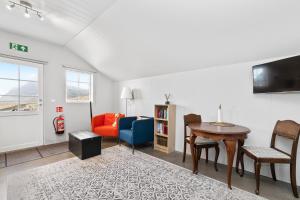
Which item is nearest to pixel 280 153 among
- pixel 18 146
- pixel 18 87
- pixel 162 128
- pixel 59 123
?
pixel 162 128

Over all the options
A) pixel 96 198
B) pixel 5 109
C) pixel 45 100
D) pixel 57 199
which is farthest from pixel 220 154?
pixel 5 109

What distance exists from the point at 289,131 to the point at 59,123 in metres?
4.39

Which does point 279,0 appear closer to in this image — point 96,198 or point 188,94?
point 188,94

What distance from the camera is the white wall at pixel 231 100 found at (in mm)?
1979

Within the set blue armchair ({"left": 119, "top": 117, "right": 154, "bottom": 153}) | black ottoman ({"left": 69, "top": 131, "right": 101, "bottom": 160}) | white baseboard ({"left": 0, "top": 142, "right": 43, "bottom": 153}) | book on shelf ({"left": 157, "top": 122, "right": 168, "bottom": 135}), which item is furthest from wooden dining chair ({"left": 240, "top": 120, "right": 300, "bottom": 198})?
white baseboard ({"left": 0, "top": 142, "right": 43, "bottom": 153})

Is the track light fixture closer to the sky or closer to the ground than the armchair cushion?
closer to the sky

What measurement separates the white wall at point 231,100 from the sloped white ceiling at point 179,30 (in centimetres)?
20

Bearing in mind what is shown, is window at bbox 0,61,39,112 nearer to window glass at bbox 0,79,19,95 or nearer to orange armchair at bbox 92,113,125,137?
window glass at bbox 0,79,19,95

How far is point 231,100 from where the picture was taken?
94.2 inches

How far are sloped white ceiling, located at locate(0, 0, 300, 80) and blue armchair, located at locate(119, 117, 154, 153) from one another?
1267 millimetres

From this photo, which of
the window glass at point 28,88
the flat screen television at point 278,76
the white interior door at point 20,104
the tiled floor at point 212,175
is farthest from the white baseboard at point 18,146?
the flat screen television at point 278,76

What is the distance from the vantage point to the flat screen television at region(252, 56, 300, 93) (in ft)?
5.47

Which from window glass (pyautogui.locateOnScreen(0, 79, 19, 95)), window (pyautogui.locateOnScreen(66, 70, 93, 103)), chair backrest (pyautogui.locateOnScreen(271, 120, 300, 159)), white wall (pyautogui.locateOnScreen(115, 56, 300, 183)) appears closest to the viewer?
chair backrest (pyautogui.locateOnScreen(271, 120, 300, 159))

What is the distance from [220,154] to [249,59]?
165 cm
